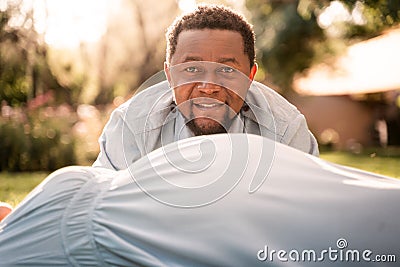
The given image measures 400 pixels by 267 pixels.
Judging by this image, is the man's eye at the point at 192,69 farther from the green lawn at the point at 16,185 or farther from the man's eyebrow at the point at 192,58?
the green lawn at the point at 16,185

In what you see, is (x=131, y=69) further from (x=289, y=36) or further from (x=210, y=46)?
(x=210, y=46)

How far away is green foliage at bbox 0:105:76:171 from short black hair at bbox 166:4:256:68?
25.0 feet

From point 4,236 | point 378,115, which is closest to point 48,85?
point 378,115

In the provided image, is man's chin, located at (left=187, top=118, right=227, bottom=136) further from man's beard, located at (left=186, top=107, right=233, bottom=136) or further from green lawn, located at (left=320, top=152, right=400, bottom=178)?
green lawn, located at (left=320, top=152, right=400, bottom=178)

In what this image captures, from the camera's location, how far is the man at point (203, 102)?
9.32 feet

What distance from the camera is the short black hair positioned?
2926mm

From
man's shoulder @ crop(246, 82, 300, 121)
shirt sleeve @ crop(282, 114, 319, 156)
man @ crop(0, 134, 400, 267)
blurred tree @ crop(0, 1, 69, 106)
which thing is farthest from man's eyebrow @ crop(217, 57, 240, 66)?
blurred tree @ crop(0, 1, 69, 106)

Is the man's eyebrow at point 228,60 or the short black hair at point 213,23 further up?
the short black hair at point 213,23

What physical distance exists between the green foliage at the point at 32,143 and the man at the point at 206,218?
8631mm

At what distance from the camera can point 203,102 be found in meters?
2.83

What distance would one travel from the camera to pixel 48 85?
605 inches

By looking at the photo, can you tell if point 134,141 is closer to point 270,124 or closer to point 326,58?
point 270,124

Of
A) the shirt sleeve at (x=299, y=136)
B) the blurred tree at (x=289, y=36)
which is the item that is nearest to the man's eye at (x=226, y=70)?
the shirt sleeve at (x=299, y=136)

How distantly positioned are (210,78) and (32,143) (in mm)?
8015
